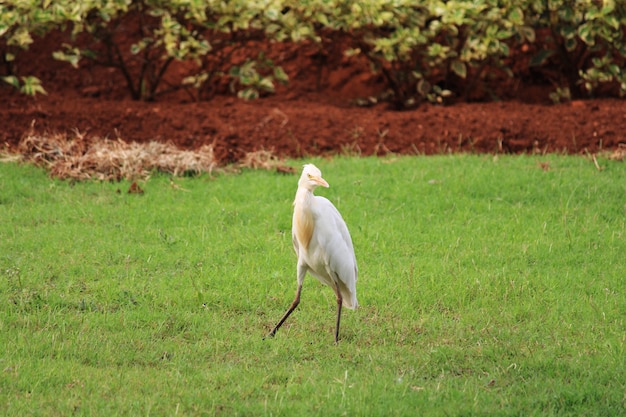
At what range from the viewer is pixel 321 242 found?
17.9ft

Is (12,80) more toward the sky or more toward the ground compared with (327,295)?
more toward the sky

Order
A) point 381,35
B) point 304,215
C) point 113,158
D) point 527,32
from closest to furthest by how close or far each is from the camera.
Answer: point 304,215, point 113,158, point 527,32, point 381,35

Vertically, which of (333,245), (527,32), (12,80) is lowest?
(333,245)

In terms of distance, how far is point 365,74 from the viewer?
1212cm

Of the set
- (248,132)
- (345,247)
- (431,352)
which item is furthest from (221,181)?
(431,352)

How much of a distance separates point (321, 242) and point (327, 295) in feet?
3.58

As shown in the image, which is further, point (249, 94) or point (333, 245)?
point (249, 94)

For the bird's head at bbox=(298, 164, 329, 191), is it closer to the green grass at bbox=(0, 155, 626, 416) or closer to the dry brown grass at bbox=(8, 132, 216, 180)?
the green grass at bbox=(0, 155, 626, 416)

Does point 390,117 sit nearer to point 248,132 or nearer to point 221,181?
point 248,132

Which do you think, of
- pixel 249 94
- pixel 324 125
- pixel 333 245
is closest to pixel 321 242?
pixel 333 245

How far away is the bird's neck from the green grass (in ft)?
2.19

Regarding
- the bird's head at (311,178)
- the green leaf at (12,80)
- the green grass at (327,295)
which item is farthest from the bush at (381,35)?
the bird's head at (311,178)

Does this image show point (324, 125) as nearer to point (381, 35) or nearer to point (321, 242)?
point (381, 35)

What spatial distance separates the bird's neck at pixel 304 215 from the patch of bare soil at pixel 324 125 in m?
3.88
